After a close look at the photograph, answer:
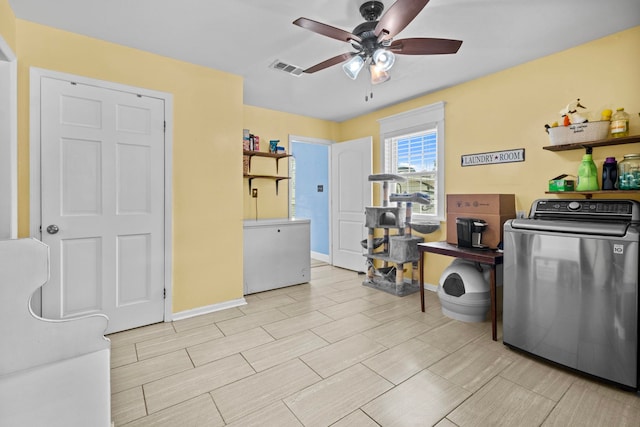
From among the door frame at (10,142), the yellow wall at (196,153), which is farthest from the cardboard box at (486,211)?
the door frame at (10,142)

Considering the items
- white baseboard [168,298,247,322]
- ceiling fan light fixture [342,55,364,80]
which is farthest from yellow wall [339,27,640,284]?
white baseboard [168,298,247,322]

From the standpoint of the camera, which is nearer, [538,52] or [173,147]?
[538,52]

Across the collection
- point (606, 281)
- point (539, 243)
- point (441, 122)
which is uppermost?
point (441, 122)

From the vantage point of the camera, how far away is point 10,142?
2.13 meters

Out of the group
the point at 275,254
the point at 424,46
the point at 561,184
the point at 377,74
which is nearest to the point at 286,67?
the point at 377,74

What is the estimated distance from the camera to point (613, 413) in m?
1.67

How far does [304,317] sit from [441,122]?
2822mm

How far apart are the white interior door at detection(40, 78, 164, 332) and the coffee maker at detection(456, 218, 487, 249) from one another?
9.60 feet

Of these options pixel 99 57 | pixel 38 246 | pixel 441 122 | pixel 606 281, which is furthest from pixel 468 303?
pixel 99 57

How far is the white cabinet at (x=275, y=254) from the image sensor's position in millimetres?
3713

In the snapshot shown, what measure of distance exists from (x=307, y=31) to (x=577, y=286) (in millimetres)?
2707

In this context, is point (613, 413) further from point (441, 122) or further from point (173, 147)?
point (173, 147)

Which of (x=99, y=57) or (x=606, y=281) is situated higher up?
(x=99, y=57)

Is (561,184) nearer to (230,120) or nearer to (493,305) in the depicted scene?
(493,305)
